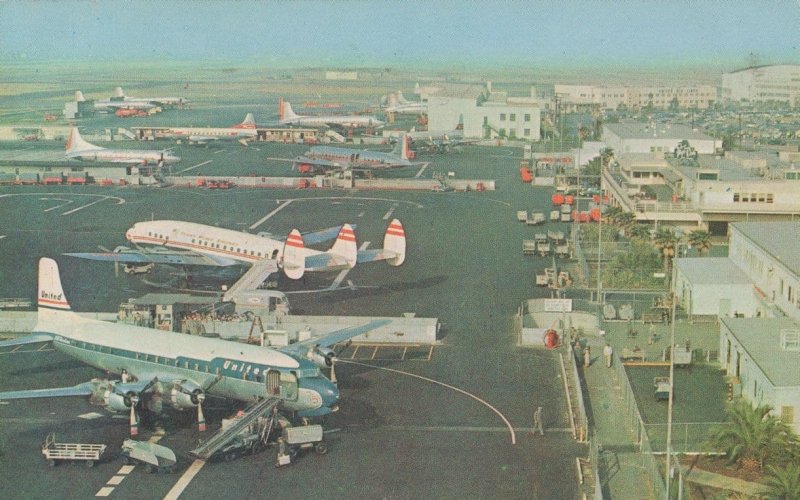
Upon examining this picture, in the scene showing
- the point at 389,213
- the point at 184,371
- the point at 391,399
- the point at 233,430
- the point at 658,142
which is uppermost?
the point at 658,142

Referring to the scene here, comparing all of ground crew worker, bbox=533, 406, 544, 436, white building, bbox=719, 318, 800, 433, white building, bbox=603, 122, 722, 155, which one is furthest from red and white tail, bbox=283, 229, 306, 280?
white building, bbox=603, 122, 722, 155

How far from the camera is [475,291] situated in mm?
100375

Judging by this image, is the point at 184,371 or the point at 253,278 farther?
the point at 253,278

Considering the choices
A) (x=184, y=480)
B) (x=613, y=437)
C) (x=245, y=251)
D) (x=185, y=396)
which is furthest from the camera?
(x=245, y=251)

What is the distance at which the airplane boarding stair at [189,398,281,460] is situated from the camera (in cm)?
5641

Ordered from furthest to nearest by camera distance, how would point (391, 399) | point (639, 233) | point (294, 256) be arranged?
point (639, 233), point (294, 256), point (391, 399)

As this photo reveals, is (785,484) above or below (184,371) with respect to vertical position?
below

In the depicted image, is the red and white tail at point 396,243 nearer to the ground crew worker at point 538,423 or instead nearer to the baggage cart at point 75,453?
the ground crew worker at point 538,423

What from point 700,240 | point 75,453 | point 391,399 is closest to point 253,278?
point 391,399

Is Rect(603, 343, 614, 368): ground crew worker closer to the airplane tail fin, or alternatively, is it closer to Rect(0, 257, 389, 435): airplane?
Rect(0, 257, 389, 435): airplane

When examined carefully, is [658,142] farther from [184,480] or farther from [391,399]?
[184,480]

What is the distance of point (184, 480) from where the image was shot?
2156 inches

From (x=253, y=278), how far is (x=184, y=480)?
127 feet

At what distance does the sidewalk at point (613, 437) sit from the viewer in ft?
178
